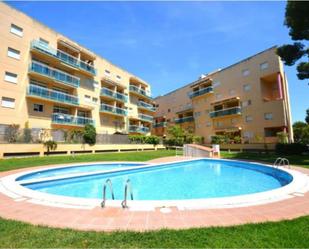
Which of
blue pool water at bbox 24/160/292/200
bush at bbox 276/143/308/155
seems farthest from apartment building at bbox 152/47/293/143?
blue pool water at bbox 24/160/292/200

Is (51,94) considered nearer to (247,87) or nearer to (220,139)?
(220,139)

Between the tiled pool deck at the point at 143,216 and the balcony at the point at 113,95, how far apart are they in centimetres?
2774

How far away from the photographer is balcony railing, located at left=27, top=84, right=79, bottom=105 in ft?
72.1

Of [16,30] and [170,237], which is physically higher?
[16,30]

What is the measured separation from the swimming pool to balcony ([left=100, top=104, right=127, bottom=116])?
58.3 ft

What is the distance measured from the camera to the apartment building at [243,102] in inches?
1134

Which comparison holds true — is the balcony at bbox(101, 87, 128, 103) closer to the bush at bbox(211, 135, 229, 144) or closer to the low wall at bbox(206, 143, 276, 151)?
the bush at bbox(211, 135, 229, 144)

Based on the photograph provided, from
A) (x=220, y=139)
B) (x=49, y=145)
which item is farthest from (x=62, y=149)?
(x=220, y=139)

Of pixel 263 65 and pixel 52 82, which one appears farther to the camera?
pixel 263 65

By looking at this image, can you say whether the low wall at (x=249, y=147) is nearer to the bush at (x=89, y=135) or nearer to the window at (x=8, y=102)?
the bush at (x=89, y=135)

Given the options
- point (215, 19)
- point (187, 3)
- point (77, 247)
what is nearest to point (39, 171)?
point (77, 247)

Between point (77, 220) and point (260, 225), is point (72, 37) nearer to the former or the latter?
point (77, 220)

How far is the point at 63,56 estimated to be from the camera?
25594 millimetres

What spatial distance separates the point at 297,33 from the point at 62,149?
81.1 feet
